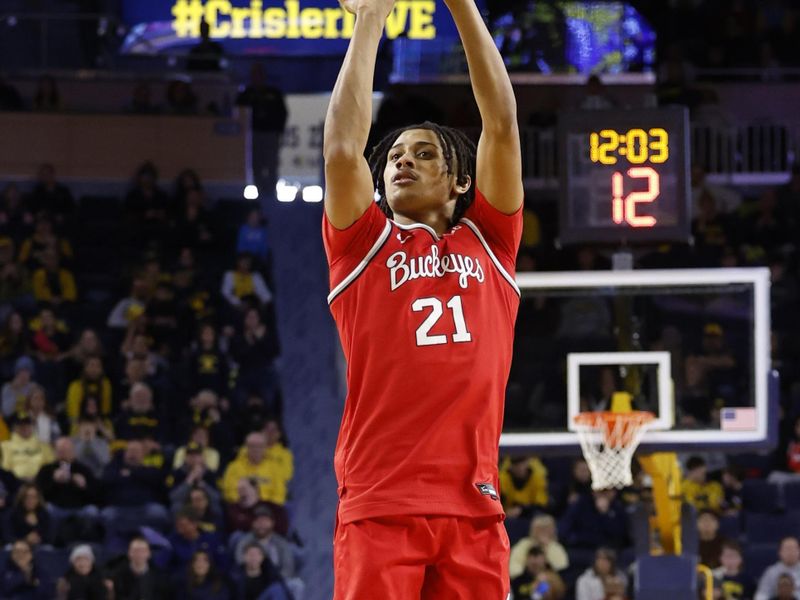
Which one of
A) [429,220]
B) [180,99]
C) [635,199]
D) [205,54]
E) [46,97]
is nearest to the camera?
[429,220]

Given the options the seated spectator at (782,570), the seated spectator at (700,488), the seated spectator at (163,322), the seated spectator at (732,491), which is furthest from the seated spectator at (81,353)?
the seated spectator at (782,570)

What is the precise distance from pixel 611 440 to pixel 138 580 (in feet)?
13.8

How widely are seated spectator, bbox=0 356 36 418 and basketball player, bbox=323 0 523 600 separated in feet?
33.6

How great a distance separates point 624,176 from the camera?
9.46 meters

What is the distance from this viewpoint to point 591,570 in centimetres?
1156

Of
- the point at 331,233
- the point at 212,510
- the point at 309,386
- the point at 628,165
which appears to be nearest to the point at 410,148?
the point at 331,233

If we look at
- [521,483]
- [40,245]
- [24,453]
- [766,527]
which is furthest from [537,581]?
[40,245]

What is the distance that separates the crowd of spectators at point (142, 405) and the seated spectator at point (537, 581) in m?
1.68

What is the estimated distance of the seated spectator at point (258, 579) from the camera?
11766mm

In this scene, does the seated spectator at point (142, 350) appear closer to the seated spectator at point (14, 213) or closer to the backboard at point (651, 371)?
the seated spectator at point (14, 213)

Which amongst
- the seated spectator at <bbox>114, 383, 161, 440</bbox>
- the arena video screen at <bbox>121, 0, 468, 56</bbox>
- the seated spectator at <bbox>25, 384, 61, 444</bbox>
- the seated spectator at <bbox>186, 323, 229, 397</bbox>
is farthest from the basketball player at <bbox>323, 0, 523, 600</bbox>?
the arena video screen at <bbox>121, 0, 468, 56</bbox>

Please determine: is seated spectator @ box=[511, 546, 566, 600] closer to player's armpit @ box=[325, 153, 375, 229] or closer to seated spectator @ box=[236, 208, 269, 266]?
seated spectator @ box=[236, 208, 269, 266]

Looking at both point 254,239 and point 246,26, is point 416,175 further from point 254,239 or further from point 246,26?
point 246,26

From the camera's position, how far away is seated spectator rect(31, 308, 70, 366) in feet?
→ 47.8
